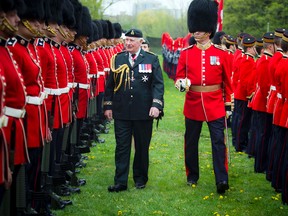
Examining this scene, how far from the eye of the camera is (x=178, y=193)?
6.92 metres

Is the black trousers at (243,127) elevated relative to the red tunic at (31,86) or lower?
lower

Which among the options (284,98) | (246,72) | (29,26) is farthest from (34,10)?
(246,72)

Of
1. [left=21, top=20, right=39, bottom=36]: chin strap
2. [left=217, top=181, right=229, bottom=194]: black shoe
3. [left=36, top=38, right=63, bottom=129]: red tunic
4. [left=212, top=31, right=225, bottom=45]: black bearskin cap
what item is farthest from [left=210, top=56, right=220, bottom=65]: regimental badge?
[left=212, top=31, right=225, bottom=45]: black bearskin cap

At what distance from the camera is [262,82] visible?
8070mm

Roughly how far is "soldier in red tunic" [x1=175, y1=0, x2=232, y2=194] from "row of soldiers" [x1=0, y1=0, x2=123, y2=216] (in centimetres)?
125

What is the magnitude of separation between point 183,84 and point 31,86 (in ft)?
7.70

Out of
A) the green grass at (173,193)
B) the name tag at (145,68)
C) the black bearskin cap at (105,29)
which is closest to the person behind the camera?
the green grass at (173,193)

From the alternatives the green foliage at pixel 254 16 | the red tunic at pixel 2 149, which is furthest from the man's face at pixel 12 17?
the green foliage at pixel 254 16

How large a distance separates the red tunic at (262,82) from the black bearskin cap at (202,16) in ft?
3.55

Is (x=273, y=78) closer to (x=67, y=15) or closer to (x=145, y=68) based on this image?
(x=145, y=68)

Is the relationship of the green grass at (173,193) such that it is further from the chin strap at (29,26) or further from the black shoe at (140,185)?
the chin strap at (29,26)

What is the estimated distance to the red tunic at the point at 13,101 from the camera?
14.0 feet

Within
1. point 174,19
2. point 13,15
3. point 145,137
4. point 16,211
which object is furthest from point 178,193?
point 174,19

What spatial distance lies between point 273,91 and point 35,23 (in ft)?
10.5
